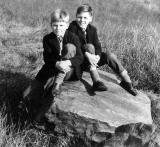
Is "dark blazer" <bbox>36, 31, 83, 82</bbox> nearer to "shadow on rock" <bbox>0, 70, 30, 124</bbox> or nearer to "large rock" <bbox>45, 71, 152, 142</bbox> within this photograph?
"large rock" <bbox>45, 71, 152, 142</bbox>

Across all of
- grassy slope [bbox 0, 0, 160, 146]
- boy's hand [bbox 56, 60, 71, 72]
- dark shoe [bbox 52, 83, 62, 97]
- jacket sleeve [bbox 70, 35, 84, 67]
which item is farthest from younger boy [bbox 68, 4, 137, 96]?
grassy slope [bbox 0, 0, 160, 146]

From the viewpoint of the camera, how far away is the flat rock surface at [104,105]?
11.4 ft

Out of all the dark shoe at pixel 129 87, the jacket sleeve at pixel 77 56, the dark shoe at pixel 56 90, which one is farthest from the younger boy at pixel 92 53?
the dark shoe at pixel 56 90

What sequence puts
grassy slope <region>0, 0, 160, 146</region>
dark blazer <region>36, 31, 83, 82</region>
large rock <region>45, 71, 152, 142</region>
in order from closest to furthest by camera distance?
1. large rock <region>45, 71, 152, 142</region>
2. dark blazer <region>36, 31, 83, 82</region>
3. grassy slope <region>0, 0, 160, 146</region>

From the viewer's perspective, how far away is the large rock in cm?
346

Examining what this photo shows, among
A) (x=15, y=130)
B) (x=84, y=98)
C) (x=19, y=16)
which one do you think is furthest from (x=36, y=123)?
(x=19, y=16)

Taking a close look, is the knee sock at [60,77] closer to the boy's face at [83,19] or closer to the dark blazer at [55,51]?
the dark blazer at [55,51]

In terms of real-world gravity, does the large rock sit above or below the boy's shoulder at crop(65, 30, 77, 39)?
below

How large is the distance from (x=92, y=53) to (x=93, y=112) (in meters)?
0.83

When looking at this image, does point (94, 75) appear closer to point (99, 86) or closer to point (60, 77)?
point (99, 86)

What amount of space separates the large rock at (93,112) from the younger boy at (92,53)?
0.19 metres

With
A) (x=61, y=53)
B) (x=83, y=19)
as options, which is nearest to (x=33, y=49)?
(x=83, y=19)

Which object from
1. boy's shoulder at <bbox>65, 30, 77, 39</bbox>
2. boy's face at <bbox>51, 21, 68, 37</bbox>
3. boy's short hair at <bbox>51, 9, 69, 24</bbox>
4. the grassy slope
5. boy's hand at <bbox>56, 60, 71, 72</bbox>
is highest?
boy's short hair at <bbox>51, 9, 69, 24</bbox>

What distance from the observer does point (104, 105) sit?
3660 mm
